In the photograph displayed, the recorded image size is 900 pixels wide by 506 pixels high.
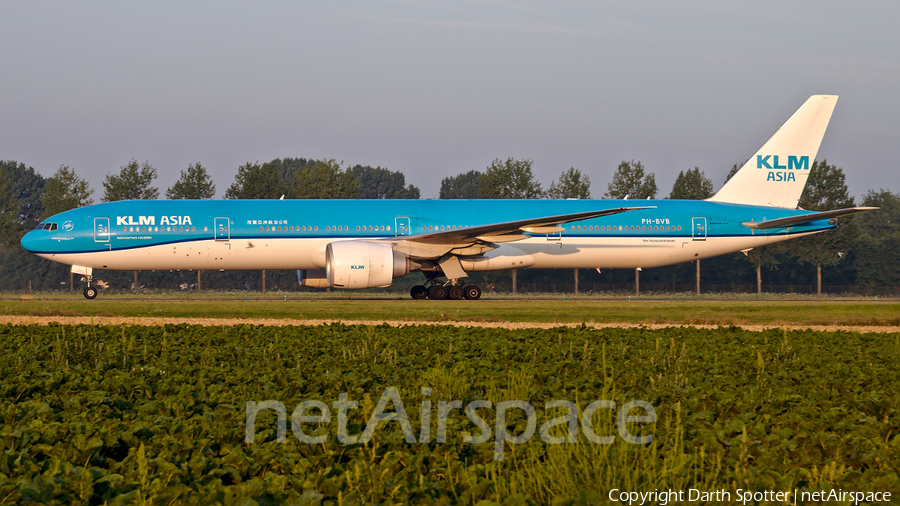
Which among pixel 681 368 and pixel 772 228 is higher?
pixel 772 228

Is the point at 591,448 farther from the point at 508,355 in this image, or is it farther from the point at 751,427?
the point at 508,355

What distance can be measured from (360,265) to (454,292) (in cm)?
421

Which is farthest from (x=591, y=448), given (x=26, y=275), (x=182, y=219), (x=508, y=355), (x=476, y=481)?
(x=26, y=275)

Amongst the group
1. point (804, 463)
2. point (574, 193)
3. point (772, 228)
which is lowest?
point (804, 463)

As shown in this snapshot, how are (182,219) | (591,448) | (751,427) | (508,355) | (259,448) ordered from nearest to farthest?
1. (591,448)
2. (259,448)
3. (751,427)
4. (508,355)
5. (182,219)

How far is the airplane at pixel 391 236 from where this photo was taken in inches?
1027

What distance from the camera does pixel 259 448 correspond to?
5.43 meters

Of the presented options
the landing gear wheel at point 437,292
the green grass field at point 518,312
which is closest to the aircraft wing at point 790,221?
the green grass field at point 518,312

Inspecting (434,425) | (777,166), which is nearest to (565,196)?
(777,166)

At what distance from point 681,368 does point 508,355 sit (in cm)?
229

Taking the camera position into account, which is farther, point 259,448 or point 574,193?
point 574,193

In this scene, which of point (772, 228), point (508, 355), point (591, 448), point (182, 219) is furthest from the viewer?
point (772, 228)

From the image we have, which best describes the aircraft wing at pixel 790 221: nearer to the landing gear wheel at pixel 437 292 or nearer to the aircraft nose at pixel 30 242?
the landing gear wheel at pixel 437 292

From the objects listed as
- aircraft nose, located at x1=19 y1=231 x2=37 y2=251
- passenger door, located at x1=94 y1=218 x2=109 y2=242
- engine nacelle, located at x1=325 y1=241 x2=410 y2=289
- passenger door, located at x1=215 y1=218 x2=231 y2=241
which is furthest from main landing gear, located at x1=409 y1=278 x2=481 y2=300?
aircraft nose, located at x1=19 y1=231 x2=37 y2=251
